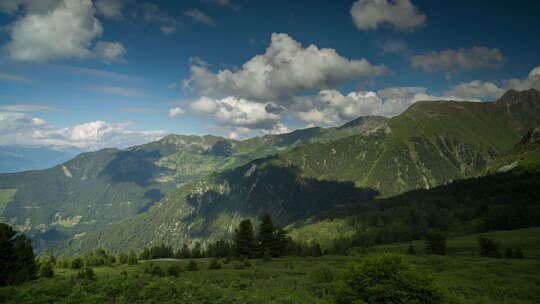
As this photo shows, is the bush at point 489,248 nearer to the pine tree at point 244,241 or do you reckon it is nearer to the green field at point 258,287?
the green field at point 258,287

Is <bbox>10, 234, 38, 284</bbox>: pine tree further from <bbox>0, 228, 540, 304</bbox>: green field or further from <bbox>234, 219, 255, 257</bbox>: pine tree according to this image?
<bbox>234, 219, 255, 257</bbox>: pine tree

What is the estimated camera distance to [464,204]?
175 m

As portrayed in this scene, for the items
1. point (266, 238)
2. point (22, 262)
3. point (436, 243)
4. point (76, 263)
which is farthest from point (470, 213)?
point (22, 262)

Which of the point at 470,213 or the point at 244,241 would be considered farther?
the point at 470,213

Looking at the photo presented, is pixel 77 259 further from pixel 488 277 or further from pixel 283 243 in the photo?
pixel 488 277

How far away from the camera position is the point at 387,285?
673 inches

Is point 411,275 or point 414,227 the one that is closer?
point 411,275

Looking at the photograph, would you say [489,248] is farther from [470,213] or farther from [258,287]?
[470,213]

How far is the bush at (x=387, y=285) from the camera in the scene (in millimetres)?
16906

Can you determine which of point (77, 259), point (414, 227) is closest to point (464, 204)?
point (414, 227)

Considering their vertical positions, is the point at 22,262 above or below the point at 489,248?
above

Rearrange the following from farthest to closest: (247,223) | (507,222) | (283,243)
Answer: (507,222)
(283,243)
(247,223)

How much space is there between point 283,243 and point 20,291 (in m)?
56.9

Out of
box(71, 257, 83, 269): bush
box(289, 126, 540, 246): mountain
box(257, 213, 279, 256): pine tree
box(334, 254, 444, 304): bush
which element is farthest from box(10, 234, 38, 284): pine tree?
box(289, 126, 540, 246): mountain
